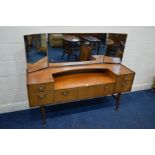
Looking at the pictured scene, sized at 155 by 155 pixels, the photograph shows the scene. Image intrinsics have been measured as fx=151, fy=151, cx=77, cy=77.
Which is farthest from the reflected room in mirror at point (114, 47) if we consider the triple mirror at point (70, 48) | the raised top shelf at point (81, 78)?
the raised top shelf at point (81, 78)

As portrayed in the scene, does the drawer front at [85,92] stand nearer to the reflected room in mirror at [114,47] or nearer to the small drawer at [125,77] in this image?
the small drawer at [125,77]

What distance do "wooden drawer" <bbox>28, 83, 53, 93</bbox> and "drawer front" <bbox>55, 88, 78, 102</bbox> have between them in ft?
0.41

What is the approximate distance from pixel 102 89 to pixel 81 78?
0.35 meters

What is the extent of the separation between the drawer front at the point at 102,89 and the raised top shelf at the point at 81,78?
0.06 meters

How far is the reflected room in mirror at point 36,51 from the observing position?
6.25ft

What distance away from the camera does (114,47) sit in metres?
2.40

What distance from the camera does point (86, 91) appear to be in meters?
2.08

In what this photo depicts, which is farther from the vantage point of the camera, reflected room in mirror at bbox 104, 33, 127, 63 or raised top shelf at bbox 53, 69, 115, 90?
reflected room in mirror at bbox 104, 33, 127, 63

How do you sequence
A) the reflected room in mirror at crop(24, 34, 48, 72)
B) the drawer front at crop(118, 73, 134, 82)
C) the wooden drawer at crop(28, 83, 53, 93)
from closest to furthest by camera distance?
the wooden drawer at crop(28, 83, 53, 93)
the reflected room in mirror at crop(24, 34, 48, 72)
the drawer front at crop(118, 73, 134, 82)

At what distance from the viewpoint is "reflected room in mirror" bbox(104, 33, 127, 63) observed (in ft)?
7.66

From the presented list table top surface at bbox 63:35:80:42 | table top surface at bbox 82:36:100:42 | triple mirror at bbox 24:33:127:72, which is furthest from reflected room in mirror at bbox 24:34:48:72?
table top surface at bbox 82:36:100:42

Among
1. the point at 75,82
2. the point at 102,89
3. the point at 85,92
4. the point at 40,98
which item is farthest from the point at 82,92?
the point at 40,98

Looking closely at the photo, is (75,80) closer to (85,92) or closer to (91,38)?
(85,92)

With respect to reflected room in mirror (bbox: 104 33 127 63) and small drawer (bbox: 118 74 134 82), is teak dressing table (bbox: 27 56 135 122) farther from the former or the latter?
reflected room in mirror (bbox: 104 33 127 63)
